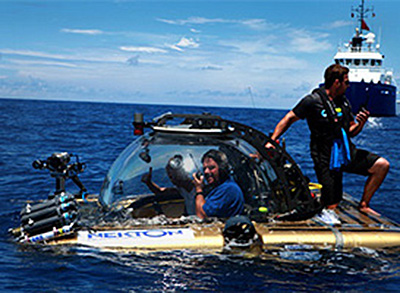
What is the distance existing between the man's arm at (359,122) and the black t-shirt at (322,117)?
143 millimetres

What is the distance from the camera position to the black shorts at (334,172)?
6312mm

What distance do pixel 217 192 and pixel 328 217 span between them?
157 cm

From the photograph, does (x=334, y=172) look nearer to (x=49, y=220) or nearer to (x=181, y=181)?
(x=181, y=181)

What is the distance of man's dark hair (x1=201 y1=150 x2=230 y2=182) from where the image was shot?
19.4ft

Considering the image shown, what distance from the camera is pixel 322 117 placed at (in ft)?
20.4

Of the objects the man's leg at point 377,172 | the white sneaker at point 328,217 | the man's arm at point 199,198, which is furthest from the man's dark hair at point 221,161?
the man's leg at point 377,172

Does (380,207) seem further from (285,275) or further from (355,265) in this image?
(285,275)

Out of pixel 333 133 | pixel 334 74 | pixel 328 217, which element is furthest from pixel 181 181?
pixel 334 74

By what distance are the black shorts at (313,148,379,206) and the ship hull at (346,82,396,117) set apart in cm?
4514

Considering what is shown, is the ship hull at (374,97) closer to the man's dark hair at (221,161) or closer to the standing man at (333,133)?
the standing man at (333,133)

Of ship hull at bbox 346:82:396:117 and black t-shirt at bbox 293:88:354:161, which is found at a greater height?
ship hull at bbox 346:82:396:117

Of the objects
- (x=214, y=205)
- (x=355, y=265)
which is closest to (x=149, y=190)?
(x=214, y=205)

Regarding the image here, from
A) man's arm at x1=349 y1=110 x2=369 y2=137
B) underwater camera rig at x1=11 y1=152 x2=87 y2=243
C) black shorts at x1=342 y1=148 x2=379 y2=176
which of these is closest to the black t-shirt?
man's arm at x1=349 y1=110 x2=369 y2=137

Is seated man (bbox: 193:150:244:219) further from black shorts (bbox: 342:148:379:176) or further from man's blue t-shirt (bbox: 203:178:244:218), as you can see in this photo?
black shorts (bbox: 342:148:379:176)
